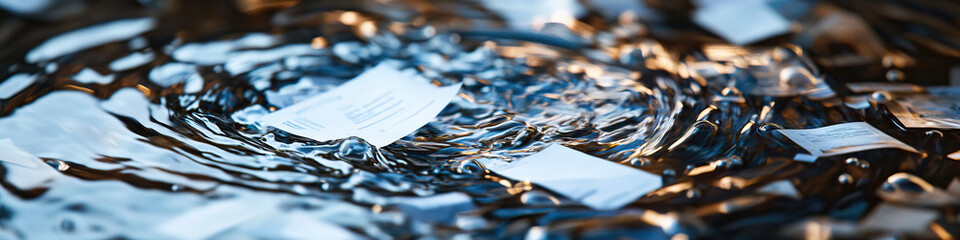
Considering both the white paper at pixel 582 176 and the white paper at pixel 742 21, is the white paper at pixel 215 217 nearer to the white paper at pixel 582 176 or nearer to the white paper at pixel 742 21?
the white paper at pixel 582 176

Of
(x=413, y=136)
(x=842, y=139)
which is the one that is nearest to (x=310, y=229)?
(x=413, y=136)

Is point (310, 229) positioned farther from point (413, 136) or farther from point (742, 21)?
point (742, 21)

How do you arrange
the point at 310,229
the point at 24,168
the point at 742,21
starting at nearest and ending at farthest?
the point at 310,229, the point at 24,168, the point at 742,21

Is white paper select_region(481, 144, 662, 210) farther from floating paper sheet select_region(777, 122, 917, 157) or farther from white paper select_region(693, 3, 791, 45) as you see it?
white paper select_region(693, 3, 791, 45)

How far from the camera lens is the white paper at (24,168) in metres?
0.77

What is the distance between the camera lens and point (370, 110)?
976 millimetres

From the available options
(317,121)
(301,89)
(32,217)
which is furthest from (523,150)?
(32,217)

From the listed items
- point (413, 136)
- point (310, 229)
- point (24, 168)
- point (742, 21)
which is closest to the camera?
point (310, 229)

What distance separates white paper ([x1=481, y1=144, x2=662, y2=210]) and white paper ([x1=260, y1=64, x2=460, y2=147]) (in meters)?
0.16

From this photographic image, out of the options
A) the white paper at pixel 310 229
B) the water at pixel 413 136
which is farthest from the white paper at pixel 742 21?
the white paper at pixel 310 229

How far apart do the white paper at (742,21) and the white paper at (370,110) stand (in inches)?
23.6

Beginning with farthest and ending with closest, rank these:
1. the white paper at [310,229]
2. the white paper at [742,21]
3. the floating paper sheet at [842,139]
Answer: the white paper at [742,21] < the floating paper sheet at [842,139] < the white paper at [310,229]

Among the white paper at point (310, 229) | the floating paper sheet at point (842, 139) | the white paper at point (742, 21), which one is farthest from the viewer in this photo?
the white paper at point (742, 21)

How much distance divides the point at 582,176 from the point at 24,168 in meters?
0.64
